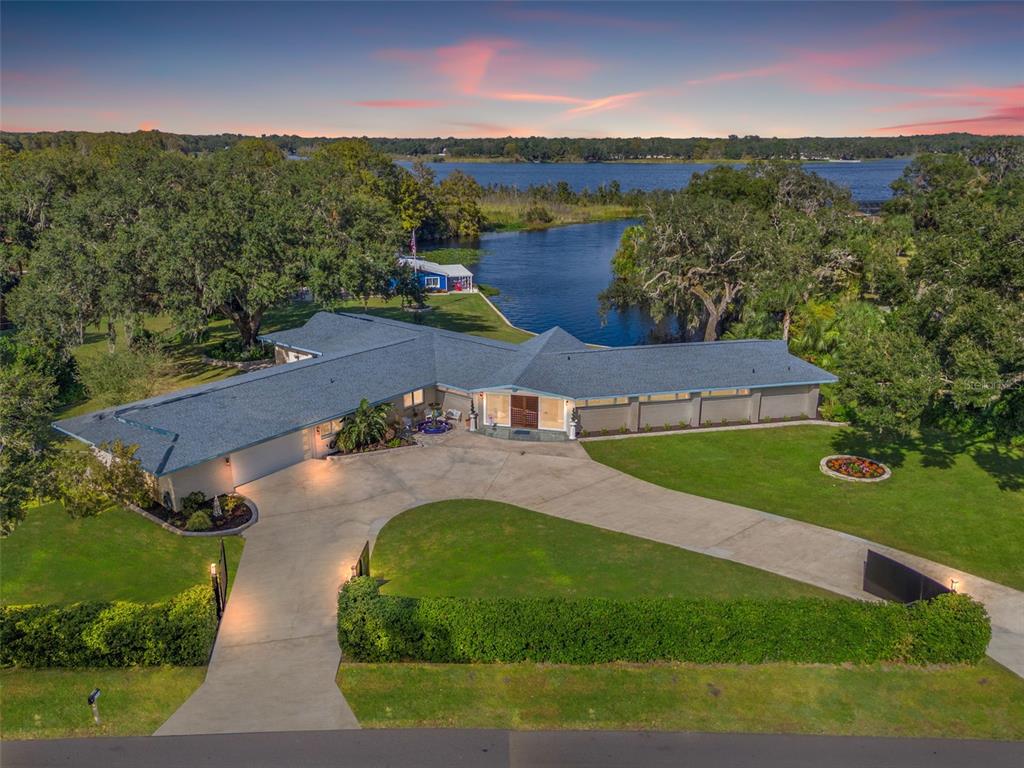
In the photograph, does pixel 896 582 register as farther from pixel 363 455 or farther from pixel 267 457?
pixel 267 457

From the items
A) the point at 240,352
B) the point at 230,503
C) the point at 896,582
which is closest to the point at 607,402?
the point at 896,582

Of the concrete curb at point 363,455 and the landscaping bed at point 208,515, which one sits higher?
the landscaping bed at point 208,515

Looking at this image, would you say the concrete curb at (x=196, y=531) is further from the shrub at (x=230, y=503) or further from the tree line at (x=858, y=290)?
the tree line at (x=858, y=290)

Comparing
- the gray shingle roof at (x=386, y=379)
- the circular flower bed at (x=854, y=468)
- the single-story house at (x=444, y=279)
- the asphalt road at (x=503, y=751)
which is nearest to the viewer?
the asphalt road at (x=503, y=751)

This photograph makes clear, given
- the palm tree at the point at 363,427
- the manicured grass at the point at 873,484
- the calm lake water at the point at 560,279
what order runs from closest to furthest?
the manicured grass at the point at 873,484, the palm tree at the point at 363,427, the calm lake water at the point at 560,279

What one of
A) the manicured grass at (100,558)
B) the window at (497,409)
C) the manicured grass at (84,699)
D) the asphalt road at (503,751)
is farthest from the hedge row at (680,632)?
the window at (497,409)

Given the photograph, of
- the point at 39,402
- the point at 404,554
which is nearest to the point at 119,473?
the point at 39,402

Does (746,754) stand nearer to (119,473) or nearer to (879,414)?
(879,414)
